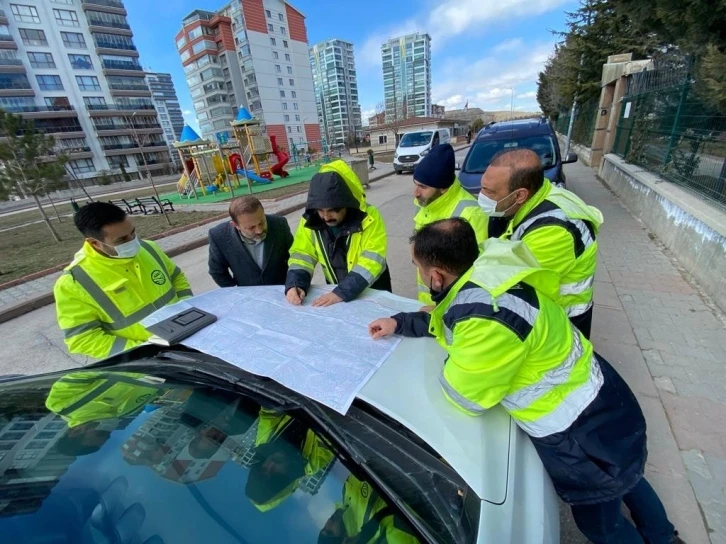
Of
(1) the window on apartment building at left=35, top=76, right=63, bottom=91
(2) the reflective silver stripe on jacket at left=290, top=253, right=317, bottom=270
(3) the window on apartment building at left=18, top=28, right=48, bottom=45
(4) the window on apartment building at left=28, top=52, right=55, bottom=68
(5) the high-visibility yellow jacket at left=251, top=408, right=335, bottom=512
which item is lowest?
(5) the high-visibility yellow jacket at left=251, top=408, right=335, bottom=512

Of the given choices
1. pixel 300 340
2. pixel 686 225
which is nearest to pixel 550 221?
pixel 300 340

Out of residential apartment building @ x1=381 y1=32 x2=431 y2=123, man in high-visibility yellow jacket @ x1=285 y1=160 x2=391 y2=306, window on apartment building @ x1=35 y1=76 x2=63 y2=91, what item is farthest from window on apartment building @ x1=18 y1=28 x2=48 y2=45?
residential apartment building @ x1=381 y1=32 x2=431 y2=123

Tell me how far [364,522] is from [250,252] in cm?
205

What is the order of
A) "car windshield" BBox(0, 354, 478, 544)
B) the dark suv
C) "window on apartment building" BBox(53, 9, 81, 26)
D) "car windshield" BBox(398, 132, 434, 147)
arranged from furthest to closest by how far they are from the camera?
1. "window on apartment building" BBox(53, 9, 81, 26)
2. "car windshield" BBox(398, 132, 434, 147)
3. the dark suv
4. "car windshield" BBox(0, 354, 478, 544)

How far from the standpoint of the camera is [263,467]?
1009mm

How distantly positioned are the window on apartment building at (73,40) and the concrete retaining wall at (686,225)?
2468 inches

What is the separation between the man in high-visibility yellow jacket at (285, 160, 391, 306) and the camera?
1967 mm

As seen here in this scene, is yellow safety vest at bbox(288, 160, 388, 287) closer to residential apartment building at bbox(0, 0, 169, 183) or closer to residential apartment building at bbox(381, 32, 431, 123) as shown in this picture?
residential apartment building at bbox(0, 0, 169, 183)

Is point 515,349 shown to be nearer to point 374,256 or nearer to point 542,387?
point 542,387

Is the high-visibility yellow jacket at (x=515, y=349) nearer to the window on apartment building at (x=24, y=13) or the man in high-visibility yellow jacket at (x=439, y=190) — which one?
the man in high-visibility yellow jacket at (x=439, y=190)

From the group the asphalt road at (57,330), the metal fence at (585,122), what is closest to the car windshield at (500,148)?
the asphalt road at (57,330)

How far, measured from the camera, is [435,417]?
1.09 m

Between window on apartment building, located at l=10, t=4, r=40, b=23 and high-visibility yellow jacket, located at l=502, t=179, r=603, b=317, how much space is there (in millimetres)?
62767

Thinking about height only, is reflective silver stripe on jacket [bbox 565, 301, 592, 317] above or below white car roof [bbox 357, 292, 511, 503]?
below
